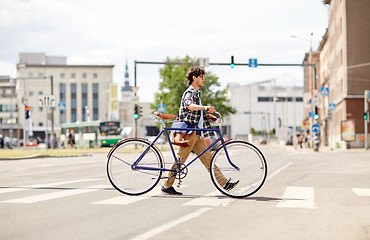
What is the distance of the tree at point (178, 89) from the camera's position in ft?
219

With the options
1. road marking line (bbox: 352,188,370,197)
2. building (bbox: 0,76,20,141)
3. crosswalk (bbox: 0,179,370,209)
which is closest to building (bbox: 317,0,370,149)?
road marking line (bbox: 352,188,370,197)

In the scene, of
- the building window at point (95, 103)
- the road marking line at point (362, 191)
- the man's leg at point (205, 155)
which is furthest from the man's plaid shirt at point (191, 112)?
the building window at point (95, 103)

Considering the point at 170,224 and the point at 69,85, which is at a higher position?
the point at 69,85

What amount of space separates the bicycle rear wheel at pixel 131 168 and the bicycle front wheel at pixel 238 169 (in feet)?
2.84

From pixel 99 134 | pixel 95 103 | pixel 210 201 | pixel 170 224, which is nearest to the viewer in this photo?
pixel 170 224

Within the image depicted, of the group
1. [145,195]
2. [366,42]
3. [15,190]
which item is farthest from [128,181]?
[366,42]

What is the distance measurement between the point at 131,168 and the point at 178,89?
192ft

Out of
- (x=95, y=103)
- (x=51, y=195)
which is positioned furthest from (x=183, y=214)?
(x=95, y=103)

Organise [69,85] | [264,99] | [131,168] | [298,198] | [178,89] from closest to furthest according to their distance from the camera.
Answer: [131,168], [298,198], [178,89], [69,85], [264,99]

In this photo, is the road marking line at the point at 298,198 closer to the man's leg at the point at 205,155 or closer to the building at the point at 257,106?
the man's leg at the point at 205,155

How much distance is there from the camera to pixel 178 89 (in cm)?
6681

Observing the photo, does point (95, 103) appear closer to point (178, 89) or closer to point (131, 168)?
point (178, 89)

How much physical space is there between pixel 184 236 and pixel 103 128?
2104 inches

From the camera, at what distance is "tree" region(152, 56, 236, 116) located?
66.9m
